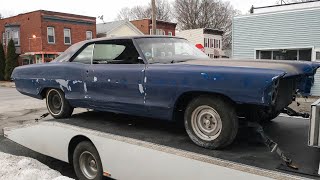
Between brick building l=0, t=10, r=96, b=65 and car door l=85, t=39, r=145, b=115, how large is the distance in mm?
25770

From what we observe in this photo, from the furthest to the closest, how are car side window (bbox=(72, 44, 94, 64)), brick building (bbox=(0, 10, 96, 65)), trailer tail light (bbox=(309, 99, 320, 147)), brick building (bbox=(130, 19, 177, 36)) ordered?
brick building (bbox=(130, 19, 177, 36)), brick building (bbox=(0, 10, 96, 65)), car side window (bbox=(72, 44, 94, 64)), trailer tail light (bbox=(309, 99, 320, 147))

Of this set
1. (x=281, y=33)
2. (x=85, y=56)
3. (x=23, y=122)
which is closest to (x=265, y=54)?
(x=281, y=33)

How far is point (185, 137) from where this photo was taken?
419 centimetres

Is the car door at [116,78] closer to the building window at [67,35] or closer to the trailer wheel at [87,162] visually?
the trailer wheel at [87,162]

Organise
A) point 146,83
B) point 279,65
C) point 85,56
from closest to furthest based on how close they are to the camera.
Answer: point 279,65 → point 146,83 → point 85,56

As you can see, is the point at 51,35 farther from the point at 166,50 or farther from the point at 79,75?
the point at 166,50

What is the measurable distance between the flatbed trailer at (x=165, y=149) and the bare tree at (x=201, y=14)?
51431mm

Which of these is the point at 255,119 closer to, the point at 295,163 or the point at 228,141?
the point at 228,141

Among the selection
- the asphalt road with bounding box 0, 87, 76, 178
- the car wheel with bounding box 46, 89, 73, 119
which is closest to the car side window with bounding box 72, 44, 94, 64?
the car wheel with bounding box 46, 89, 73, 119

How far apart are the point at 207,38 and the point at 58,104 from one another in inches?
1523

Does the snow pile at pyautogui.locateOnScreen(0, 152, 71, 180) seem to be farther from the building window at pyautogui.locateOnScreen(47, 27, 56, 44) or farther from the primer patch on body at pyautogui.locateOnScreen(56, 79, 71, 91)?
the building window at pyautogui.locateOnScreen(47, 27, 56, 44)

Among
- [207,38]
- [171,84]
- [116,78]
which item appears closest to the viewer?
[171,84]

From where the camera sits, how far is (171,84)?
3.90 meters

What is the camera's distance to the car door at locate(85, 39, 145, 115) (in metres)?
4.30
